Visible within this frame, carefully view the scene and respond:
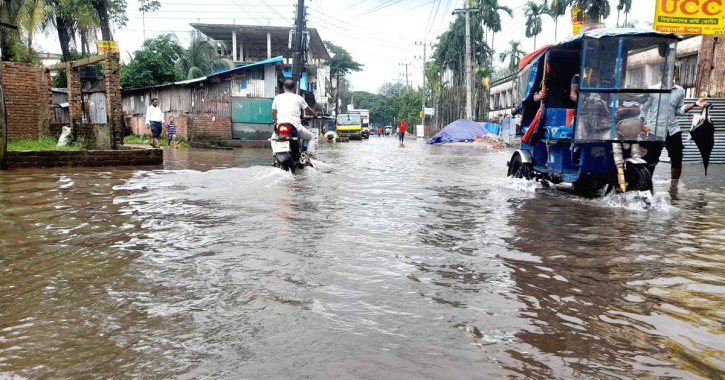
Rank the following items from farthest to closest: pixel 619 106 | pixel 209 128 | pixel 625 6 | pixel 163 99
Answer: pixel 625 6
pixel 163 99
pixel 209 128
pixel 619 106

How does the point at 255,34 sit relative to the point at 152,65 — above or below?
above

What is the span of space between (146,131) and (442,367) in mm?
28410

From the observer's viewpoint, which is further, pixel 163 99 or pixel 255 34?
pixel 255 34

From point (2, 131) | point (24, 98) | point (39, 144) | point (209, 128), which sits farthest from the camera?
point (209, 128)

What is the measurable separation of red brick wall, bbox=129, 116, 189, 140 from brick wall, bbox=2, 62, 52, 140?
814 centimetres

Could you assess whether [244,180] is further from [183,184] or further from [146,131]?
[146,131]

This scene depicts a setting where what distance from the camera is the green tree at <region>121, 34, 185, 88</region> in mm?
30734

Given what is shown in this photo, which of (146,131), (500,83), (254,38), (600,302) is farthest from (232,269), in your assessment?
(500,83)

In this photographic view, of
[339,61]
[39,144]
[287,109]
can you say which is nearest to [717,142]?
[287,109]

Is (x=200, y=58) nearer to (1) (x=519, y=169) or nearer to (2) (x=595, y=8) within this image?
(2) (x=595, y=8)

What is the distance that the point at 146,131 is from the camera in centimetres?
2775

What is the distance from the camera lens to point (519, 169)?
30.2ft

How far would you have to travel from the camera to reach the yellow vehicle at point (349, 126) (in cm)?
4353

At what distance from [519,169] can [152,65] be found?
2754 cm
